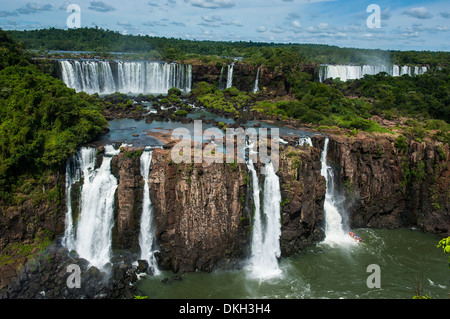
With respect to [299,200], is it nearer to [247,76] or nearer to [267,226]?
→ [267,226]

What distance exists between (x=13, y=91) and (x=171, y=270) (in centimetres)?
1531

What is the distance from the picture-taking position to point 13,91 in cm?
2273

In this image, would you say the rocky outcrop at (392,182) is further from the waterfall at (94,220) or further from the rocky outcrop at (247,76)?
the rocky outcrop at (247,76)

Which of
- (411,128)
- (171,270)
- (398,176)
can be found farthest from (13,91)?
(411,128)

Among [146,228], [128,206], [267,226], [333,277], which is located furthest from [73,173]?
[333,277]

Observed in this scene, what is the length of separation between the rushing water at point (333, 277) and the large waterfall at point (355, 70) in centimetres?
3963

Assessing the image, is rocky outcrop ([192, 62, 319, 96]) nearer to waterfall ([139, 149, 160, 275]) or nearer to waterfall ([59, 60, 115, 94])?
waterfall ([59, 60, 115, 94])

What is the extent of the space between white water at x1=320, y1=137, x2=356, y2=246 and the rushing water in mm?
782

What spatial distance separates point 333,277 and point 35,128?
19.2m

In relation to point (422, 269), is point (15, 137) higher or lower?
higher

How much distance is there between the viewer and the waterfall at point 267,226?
20.6m

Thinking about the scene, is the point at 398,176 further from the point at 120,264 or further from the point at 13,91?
the point at 13,91

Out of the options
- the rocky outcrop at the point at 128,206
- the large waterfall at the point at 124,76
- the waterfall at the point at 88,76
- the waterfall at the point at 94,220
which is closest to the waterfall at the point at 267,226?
the rocky outcrop at the point at 128,206

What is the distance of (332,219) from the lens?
23.8 m
